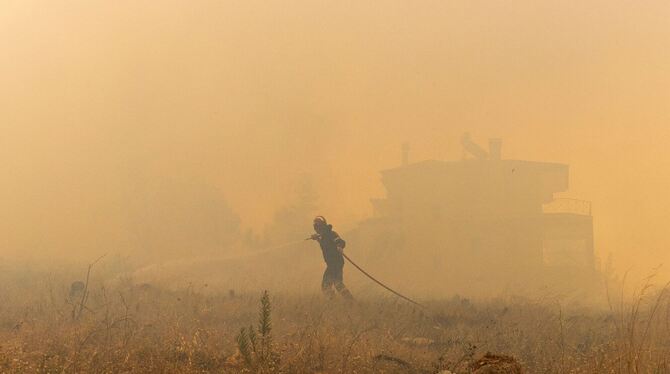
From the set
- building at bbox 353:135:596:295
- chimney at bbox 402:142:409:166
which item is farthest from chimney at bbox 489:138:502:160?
chimney at bbox 402:142:409:166

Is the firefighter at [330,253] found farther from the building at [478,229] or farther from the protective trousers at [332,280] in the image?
the building at [478,229]

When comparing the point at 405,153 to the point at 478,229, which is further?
the point at 405,153

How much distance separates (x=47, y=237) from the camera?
4106 centimetres

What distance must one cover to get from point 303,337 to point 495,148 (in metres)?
35.6

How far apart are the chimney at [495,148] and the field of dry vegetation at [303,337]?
2913 centimetres

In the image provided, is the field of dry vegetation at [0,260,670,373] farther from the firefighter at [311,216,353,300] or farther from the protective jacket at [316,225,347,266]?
the protective jacket at [316,225,347,266]

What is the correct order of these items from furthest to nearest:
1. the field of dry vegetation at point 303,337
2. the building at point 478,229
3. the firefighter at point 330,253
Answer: the building at point 478,229, the firefighter at point 330,253, the field of dry vegetation at point 303,337

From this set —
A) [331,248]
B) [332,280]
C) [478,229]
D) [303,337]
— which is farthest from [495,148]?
[303,337]

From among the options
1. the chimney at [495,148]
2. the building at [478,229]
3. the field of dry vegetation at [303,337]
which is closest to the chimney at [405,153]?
the building at [478,229]

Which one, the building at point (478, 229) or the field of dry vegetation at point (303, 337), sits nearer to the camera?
the field of dry vegetation at point (303, 337)

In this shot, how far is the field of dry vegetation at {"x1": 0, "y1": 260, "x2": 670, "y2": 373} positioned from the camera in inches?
222

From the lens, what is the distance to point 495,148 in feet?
133

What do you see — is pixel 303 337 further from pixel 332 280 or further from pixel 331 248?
pixel 331 248

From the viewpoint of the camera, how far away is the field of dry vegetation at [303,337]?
564 centimetres
